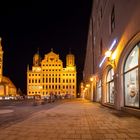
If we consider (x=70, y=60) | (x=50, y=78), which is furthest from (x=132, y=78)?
(x=70, y=60)

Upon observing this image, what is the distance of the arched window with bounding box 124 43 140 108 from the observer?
13.5 m

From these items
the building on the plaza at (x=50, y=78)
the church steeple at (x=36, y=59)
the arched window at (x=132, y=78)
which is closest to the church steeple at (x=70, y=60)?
the building on the plaza at (x=50, y=78)

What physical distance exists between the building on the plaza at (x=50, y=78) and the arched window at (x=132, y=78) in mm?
120150

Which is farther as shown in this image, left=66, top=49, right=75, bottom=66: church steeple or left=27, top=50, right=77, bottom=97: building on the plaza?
left=66, top=49, right=75, bottom=66: church steeple

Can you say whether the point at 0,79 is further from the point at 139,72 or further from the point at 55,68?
the point at 139,72

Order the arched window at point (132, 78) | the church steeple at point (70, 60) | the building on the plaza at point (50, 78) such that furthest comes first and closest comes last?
1. the church steeple at point (70, 60)
2. the building on the plaza at point (50, 78)
3. the arched window at point (132, 78)

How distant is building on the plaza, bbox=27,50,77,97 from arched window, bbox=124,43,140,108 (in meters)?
120

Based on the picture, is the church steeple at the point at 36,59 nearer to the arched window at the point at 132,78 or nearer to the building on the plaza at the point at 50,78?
the building on the plaza at the point at 50,78

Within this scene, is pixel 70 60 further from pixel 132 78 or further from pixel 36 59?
pixel 132 78

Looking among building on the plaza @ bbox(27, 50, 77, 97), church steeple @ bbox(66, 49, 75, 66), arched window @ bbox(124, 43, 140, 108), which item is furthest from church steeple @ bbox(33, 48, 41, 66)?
arched window @ bbox(124, 43, 140, 108)

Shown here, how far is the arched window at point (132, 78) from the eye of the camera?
13.5 m

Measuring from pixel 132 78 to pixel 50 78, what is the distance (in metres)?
124

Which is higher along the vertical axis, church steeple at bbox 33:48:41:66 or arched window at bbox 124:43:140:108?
church steeple at bbox 33:48:41:66

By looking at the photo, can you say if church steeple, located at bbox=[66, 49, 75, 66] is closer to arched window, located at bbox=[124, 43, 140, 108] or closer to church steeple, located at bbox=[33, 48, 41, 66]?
church steeple, located at bbox=[33, 48, 41, 66]
